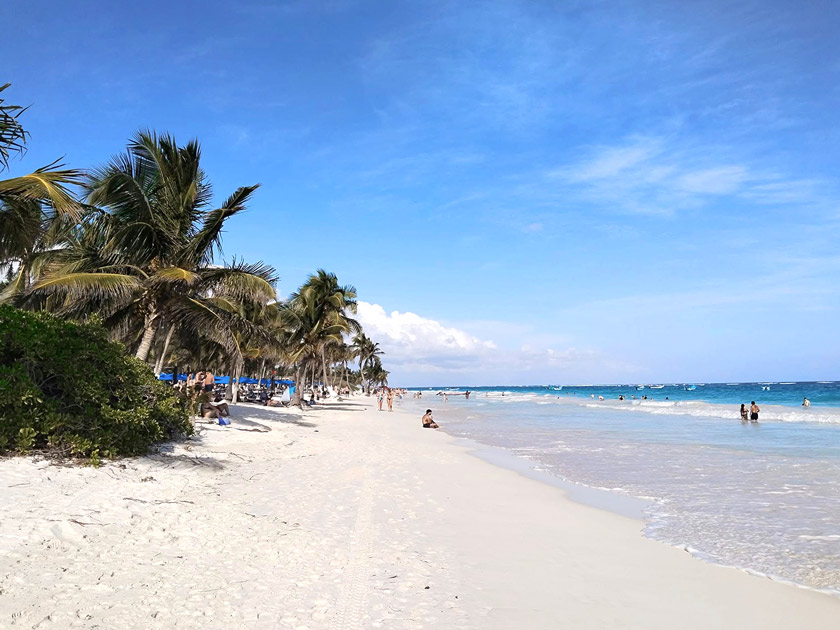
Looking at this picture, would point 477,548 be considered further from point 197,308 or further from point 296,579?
point 197,308

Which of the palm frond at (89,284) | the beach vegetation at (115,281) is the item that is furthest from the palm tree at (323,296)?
the palm frond at (89,284)

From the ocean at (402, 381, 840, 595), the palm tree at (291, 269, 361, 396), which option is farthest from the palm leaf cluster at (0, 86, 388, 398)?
the palm tree at (291, 269, 361, 396)

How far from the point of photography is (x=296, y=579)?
4.89 meters

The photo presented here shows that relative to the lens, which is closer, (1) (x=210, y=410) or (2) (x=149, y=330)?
(2) (x=149, y=330)

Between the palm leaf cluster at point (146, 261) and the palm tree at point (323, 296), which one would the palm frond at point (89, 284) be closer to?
the palm leaf cluster at point (146, 261)

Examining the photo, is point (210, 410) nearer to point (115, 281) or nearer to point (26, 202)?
point (115, 281)

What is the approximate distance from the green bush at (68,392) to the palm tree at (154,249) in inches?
135

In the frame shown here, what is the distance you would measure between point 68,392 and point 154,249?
237 inches

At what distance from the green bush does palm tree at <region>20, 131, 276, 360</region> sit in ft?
11.3

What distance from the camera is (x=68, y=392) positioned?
9.02m

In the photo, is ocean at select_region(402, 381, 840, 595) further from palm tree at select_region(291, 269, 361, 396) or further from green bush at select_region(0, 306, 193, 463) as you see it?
palm tree at select_region(291, 269, 361, 396)

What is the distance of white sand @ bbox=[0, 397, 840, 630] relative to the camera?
4172mm

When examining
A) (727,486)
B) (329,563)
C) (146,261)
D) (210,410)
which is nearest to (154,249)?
(146,261)

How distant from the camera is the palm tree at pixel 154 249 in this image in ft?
44.6
